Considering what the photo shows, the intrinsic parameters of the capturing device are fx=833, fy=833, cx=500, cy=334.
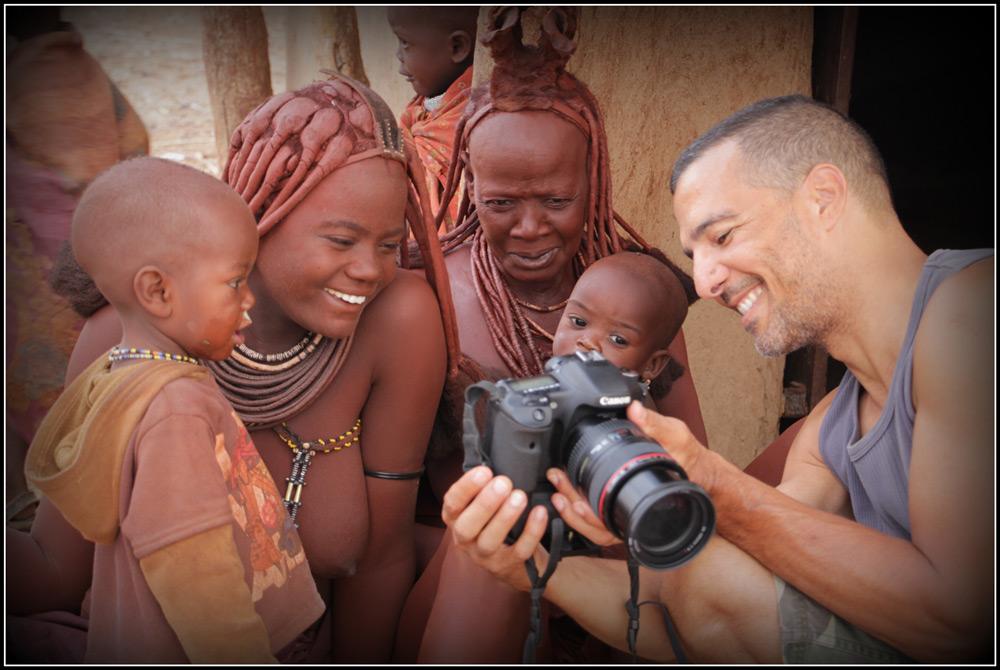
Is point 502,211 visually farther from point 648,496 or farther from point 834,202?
point 648,496

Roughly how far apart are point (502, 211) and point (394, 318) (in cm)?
54

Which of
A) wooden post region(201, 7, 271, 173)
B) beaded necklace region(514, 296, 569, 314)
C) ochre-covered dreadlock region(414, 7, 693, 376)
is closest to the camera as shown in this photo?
ochre-covered dreadlock region(414, 7, 693, 376)

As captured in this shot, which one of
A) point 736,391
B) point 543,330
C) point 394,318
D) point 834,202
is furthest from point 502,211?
point 736,391

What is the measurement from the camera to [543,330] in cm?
233

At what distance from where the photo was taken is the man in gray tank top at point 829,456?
144 cm

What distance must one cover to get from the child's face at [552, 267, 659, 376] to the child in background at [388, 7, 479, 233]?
1211 millimetres

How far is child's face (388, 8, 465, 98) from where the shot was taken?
11.0 feet

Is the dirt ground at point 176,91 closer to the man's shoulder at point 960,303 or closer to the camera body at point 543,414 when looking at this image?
the camera body at point 543,414

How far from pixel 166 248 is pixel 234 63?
2.98 meters

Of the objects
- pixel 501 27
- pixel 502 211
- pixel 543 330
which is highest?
pixel 501 27

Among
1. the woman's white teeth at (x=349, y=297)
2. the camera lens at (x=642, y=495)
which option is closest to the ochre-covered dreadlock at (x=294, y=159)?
the woman's white teeth at (x=349, y=297)

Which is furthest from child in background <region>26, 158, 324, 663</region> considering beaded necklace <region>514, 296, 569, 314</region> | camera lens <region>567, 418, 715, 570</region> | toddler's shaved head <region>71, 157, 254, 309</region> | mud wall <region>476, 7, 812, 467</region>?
mud wall <region>476, 7, 812, 467</region>

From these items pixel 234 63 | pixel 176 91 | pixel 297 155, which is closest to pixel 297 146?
pixel 297 155

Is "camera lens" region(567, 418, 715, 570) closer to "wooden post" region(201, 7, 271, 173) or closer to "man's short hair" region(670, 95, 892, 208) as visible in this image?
"man's short hair" region(670, 95, 892, 208)
